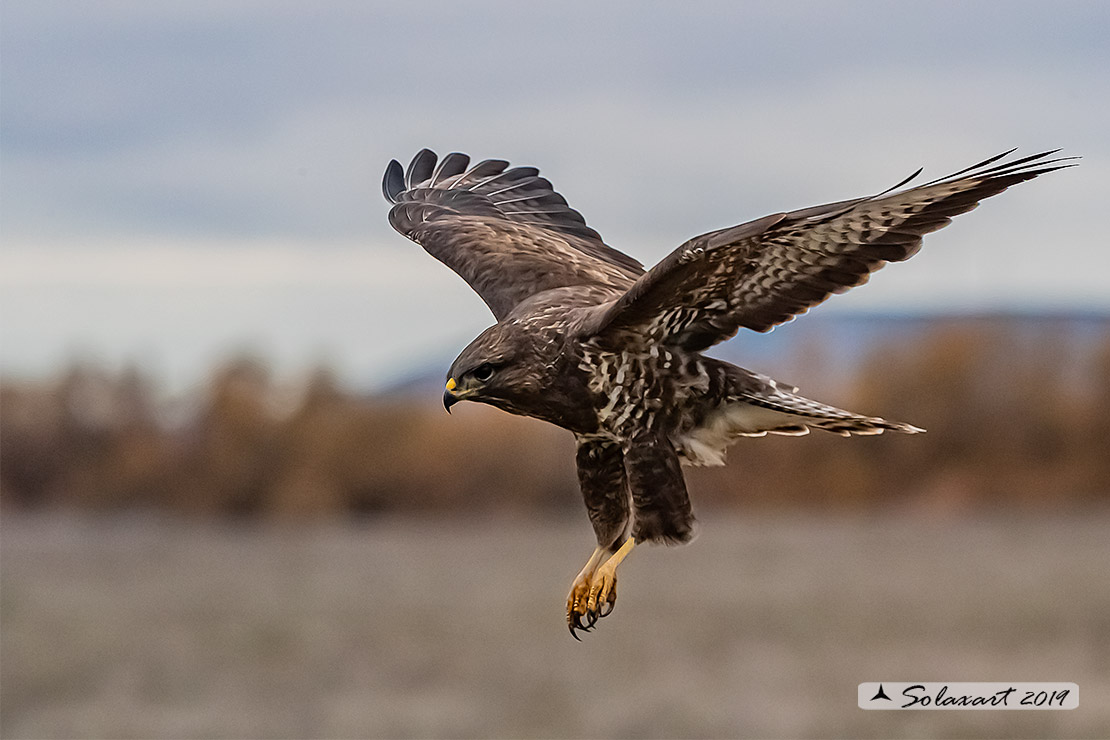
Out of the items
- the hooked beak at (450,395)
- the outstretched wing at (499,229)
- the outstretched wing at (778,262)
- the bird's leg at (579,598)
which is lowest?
the bird's leg at (579,598)

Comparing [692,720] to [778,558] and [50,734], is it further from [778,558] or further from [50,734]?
[50,734]

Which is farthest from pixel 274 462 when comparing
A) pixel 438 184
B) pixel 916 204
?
pixel 916 204

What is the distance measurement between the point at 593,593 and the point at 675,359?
2.11 ft

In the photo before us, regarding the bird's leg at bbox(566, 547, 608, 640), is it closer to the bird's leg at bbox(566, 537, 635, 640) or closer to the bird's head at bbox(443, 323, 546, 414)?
the bird's leg at bbox(566, 537, 635, 640)

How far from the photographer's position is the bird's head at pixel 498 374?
13.0ft

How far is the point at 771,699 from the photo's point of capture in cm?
4100

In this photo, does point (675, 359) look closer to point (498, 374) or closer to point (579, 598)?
point (498, 374)

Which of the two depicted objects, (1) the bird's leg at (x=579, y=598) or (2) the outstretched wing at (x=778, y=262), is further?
(1) the bird's leg at (x=579, y=598)

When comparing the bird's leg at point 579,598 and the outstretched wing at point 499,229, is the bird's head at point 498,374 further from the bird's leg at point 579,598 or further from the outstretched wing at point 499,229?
the outstretched wing at point 499,229

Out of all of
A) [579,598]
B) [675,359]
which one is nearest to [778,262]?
[675,359]

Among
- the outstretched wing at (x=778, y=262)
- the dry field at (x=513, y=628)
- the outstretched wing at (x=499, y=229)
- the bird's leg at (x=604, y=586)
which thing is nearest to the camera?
the outstretched wing at (x=778, y=262)

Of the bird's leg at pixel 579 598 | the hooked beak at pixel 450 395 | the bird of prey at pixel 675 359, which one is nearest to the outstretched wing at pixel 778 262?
the bird of prey at pixel 675 359

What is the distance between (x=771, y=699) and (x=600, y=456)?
3794cm

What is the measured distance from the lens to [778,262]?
4023 mm
